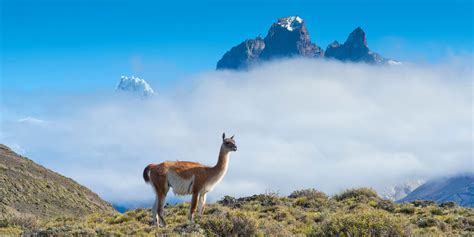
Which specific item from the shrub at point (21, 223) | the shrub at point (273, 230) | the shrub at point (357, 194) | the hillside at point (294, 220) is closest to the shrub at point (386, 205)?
the hillside at point (294, 220)

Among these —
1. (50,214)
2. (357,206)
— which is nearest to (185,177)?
(357,206)

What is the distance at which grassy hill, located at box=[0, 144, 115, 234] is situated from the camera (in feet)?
141

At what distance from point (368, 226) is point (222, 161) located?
533 cm

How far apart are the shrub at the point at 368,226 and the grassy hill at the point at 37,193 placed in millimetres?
28144

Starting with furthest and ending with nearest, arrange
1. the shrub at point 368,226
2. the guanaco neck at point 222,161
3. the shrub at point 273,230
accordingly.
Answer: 1. the guanaco neck at point 222,161
2. the shrub at point 273,230
3. the shrub at point 368,226

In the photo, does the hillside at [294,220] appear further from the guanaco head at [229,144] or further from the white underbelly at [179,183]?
the guanaco head at [229,144]

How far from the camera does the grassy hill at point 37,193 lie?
141 ft

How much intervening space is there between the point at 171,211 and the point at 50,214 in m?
23.6

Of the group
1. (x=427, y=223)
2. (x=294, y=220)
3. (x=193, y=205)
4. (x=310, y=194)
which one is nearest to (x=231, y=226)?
(x=193, y=205)

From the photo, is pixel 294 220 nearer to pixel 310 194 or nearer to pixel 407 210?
pixel 407 210

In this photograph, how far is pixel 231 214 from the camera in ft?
55.5

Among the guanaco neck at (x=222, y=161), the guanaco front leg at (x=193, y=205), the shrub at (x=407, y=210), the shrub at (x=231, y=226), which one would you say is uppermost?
the guanaco neck at (x=222, y=161)

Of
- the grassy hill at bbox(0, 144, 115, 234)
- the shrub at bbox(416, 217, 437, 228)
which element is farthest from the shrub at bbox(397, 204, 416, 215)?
the grassy hill at bbox(0, 144, 115, 234)

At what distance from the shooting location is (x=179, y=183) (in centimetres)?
1780
